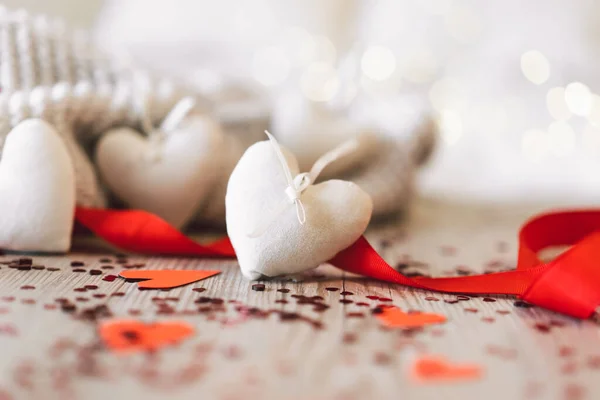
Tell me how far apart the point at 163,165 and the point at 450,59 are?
44.3 inches

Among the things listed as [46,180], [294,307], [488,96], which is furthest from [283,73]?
[294,307]

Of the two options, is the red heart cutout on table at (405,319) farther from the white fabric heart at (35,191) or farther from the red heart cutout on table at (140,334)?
the white fabric heart at (35,191)

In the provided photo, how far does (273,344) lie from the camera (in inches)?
19.5

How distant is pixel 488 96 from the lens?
5.78 ft

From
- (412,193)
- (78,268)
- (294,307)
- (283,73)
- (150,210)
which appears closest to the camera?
(294,307)

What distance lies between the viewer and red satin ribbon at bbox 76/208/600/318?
24.2 inches

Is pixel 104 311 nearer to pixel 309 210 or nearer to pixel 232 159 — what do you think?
pixel 309 210

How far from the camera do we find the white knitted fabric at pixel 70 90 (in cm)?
85

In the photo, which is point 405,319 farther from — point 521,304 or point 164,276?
point 164,276

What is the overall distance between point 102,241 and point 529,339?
26.0 inches

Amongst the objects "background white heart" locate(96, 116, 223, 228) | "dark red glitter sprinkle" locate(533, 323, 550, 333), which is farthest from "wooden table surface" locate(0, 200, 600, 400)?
"background white heart" locate(96, 116, 223, 228)

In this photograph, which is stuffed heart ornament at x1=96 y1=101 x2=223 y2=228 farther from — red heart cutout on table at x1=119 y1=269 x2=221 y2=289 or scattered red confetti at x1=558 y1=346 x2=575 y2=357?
scattered red confetti at x1=558 y1=346 x2=575 y2=357

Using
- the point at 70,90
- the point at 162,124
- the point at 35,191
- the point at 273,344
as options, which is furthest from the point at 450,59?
the point at 273,344

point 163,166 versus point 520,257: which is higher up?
point 163,166
